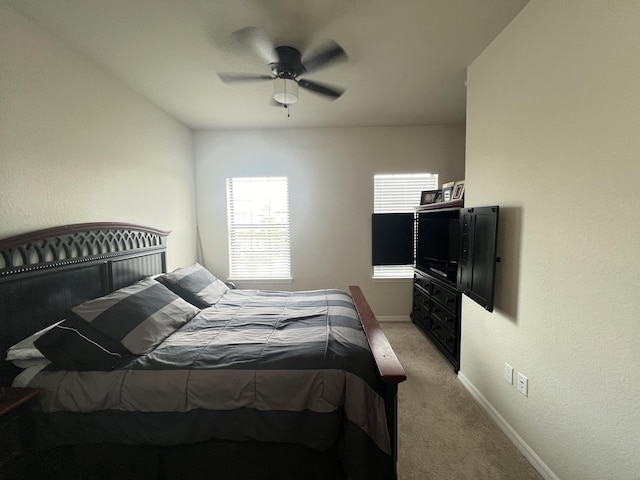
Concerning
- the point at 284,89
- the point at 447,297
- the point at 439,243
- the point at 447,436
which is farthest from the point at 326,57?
the point at 447,436

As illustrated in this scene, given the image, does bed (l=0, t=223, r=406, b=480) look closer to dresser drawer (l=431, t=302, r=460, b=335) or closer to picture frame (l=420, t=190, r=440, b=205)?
dresser drawer (l=431, t=302, r=460, b=335)

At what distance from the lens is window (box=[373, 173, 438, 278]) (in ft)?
11.8

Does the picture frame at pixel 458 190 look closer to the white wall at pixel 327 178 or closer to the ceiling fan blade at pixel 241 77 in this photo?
the white wall at pixel 327 178

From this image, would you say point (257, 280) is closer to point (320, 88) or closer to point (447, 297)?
point (447, 297)

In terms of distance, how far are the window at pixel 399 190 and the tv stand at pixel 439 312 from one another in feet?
1.51

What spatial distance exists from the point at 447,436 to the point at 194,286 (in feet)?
7.56

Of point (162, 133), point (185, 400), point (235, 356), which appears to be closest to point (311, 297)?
point (235, 356)

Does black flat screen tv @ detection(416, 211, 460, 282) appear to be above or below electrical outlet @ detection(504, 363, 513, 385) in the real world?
above

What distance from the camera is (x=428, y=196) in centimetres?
329

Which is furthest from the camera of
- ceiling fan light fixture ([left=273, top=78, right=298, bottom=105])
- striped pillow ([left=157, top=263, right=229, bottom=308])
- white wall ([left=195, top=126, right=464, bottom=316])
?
white wall ([left=195, top=126, right=464, bottom=316])

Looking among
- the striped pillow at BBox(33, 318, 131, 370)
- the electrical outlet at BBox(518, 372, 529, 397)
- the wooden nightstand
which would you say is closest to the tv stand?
the electrical outlet at BBox(518, 372, 529, 397)

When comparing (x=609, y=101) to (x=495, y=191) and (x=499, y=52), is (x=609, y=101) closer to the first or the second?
(x=495, y=191)

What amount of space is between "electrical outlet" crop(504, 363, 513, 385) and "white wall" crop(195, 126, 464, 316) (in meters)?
1.88

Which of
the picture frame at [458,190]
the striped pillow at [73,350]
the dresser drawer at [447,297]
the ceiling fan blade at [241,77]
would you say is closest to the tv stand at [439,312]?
the dresser drawer at [447,297]
